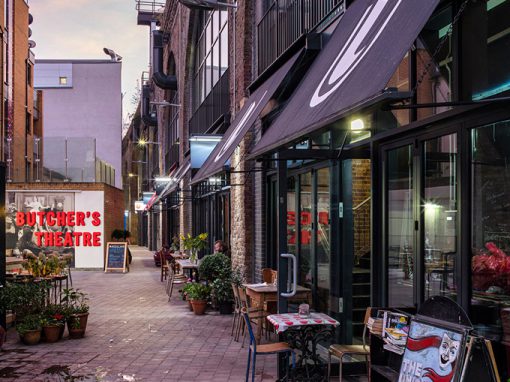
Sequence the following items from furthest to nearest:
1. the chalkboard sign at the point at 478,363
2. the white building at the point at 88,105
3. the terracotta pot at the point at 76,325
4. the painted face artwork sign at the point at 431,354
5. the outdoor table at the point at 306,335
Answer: the white building at the point at 88,105
the terracotta pot at the point at 76,325
the outdoor table at the point at 306,335
the painted face artwork sign at the point at 431,354
the chalkboard sign at the point at 478,363

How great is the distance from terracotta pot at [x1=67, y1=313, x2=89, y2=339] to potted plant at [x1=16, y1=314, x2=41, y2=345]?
1.73ft

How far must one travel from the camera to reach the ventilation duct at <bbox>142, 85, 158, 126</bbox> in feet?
133

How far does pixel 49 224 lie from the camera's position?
1004 inches

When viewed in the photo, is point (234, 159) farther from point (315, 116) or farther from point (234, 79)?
point (315, 116)

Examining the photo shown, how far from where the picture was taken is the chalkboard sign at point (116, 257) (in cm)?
2450

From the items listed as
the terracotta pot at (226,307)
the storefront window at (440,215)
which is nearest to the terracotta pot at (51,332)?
the terracotta pot at (226,307)

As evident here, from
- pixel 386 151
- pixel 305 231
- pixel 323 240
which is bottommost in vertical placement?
pixel 323 240

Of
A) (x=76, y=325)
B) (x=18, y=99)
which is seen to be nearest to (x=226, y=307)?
(x=76, y=325)

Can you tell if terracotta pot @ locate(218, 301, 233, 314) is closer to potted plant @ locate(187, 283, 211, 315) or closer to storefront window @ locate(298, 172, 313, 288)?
potted plant @ locate(187, 283, 211, 315)

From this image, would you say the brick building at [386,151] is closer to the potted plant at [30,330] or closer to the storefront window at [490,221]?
the storefront window at [490,221]

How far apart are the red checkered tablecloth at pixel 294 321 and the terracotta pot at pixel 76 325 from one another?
443cm

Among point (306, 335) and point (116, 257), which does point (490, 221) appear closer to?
point (306, 335)

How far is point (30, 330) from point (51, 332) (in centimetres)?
33

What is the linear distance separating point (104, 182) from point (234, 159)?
14038 millimetres
